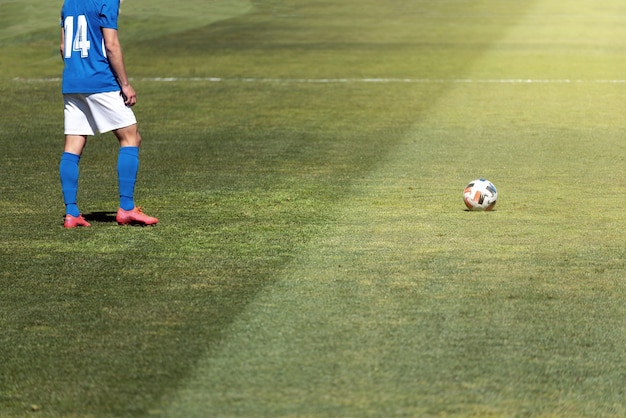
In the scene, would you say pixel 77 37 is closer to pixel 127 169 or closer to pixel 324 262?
pixel 127 169

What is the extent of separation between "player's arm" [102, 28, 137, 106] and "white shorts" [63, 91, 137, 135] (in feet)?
0.31

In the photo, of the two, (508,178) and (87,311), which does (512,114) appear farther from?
(87,311)

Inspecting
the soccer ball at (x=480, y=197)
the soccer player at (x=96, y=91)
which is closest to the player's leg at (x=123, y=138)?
the soccer player at (x=96, y=91)

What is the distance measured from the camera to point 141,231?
9.25m

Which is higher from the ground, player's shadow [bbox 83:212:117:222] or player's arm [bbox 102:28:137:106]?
player's arm [bbox 102:28:137:106]

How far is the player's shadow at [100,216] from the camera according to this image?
9.83m

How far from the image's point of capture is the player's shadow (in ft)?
32.2

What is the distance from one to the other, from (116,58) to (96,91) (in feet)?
1.00

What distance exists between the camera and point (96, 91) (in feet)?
31.3

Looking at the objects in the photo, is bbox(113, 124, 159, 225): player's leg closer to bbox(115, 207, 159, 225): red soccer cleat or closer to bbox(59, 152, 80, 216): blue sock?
bbox(115, 207, 159, 225): red soccer cleat

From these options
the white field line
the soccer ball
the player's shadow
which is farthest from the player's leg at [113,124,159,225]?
the white field line

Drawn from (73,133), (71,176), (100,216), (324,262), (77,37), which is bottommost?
(100,216)

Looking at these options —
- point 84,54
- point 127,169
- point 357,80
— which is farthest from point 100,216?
point 357,80

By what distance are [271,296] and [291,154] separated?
22.5ft
